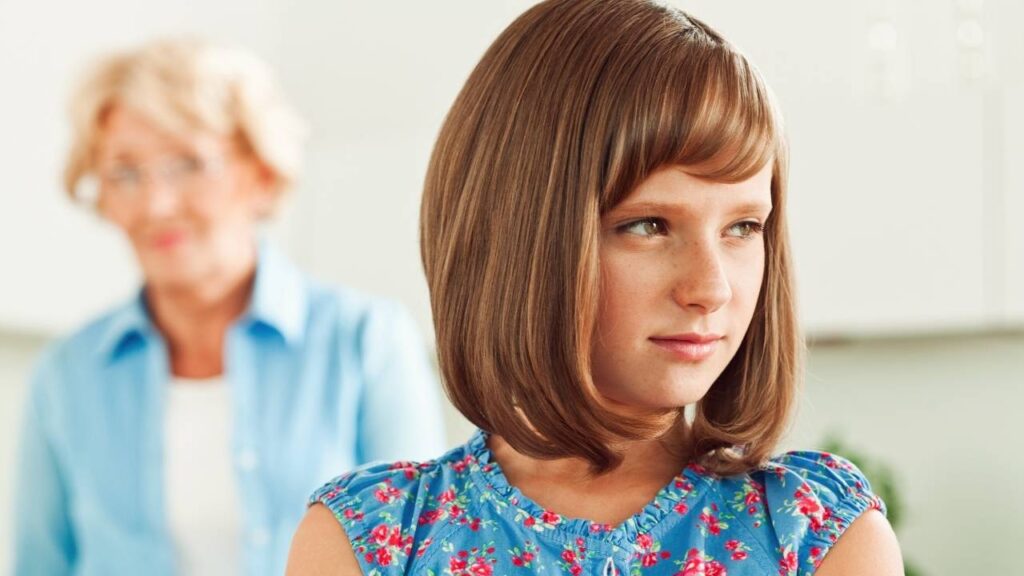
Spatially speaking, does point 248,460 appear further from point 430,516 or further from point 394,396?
point 430,516

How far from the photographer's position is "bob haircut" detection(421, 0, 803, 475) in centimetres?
96

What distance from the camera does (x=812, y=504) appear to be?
3.31 ft

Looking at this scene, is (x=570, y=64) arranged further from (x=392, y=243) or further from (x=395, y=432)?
(x=392, y=243)

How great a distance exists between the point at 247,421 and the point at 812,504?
1.35 meters

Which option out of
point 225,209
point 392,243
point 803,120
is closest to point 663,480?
point 225,209

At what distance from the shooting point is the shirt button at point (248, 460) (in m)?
2.17

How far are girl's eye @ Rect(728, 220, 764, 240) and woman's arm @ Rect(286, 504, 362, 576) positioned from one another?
36 centimetres

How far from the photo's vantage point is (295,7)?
3676 millimetres

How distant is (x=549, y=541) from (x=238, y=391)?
4.15ft

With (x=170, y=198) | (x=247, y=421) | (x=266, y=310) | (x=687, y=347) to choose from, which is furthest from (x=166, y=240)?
(x=687, y=347)

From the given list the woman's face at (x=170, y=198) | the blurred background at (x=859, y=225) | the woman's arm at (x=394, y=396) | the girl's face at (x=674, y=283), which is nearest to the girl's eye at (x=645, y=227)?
the girl's face at (x=674, y=283)

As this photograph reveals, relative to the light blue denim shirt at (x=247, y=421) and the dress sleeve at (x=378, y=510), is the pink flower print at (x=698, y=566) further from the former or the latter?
the light blue denim shirt at (x=247, y=421)

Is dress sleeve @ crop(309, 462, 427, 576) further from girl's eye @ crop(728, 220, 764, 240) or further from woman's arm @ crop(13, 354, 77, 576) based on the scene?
woman's arm @ crop(13, 354, 77, 576)

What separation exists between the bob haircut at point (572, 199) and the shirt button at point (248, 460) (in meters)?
1.16
